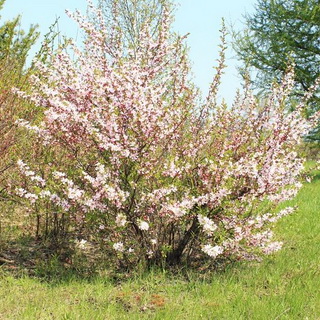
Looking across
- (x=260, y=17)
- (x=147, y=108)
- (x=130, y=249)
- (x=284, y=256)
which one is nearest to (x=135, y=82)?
(x=147, y=108)

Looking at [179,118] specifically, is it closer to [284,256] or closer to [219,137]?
[219,137]

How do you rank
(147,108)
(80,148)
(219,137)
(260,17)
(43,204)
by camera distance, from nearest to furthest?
(147,108) < (219,137) < (80,148) < (43,204) < (260,17)

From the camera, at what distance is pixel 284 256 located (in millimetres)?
6016

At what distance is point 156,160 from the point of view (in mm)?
5352

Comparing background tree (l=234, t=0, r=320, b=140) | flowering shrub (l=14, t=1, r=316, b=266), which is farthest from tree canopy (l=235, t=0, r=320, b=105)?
flowering shrub (l=14, t=1, r=316, b=266)

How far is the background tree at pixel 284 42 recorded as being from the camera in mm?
15328

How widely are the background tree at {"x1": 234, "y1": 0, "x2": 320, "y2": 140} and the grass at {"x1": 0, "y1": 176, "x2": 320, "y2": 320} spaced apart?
11.2 metres

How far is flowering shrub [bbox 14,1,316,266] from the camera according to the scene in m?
5.00

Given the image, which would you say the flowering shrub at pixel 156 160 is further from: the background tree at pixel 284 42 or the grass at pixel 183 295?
the background tree at pixel 284 42

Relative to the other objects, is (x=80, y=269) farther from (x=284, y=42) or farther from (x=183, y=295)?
(x=284, y=42)

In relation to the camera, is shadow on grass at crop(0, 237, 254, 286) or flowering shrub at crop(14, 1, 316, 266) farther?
shadow on grass at crop(0, 237, 254, 286)

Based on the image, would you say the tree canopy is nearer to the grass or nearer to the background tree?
the background tree

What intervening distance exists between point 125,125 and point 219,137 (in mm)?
1141

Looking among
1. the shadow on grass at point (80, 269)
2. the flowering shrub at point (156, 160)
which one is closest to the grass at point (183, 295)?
the shadow on grass at point (80, 269)
